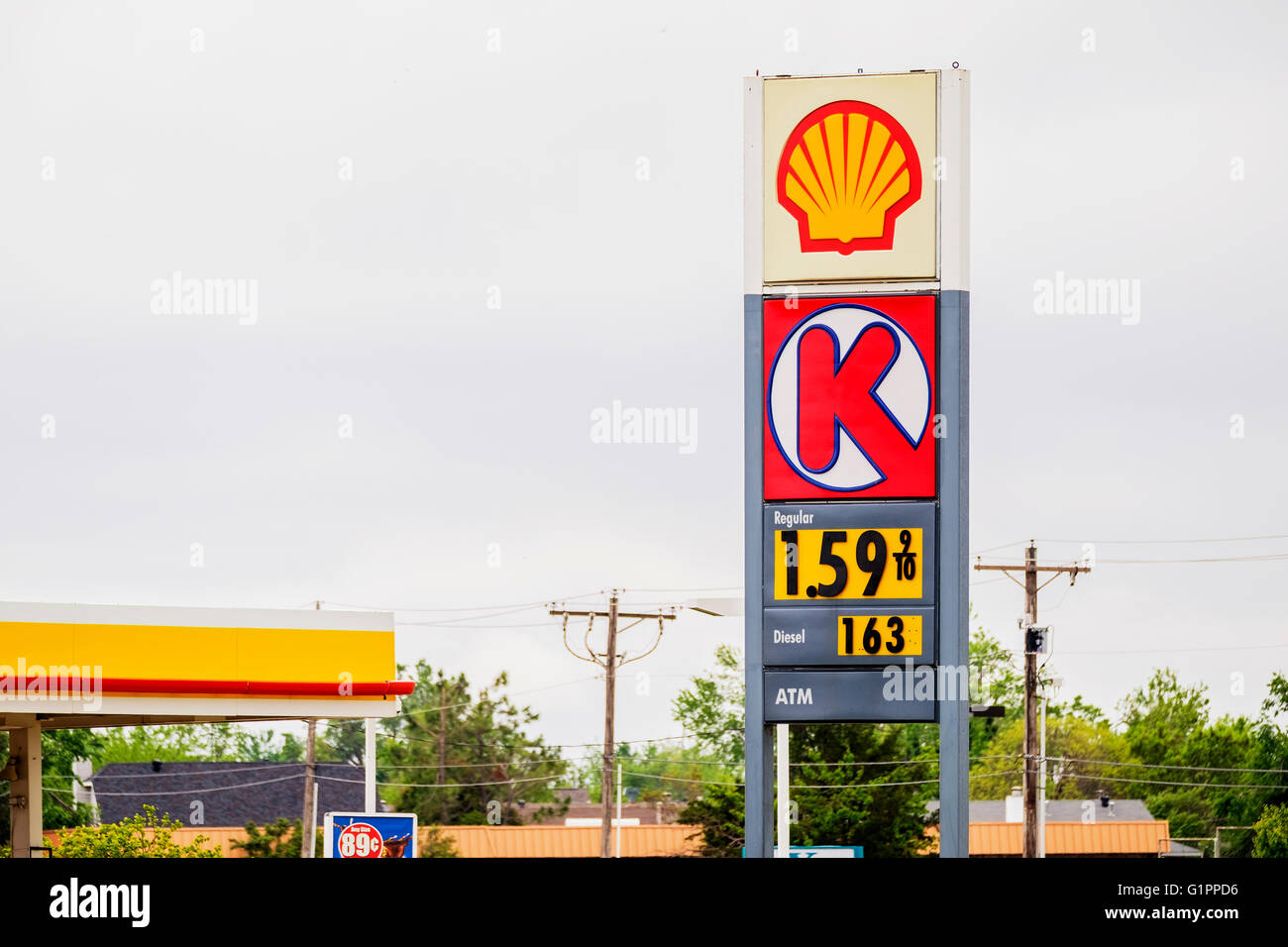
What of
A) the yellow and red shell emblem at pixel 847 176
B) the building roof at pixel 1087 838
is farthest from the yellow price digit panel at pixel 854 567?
the building roof at pixel 1087 838

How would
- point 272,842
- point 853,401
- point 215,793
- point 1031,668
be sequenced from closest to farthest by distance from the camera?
point 853,401 < point 1031,668 < point 272,842 < point 215,793

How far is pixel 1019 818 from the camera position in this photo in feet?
192

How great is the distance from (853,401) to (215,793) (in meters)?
52.5

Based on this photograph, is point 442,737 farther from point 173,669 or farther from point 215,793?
point 173,669

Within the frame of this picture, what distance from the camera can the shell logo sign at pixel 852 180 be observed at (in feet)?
55.2

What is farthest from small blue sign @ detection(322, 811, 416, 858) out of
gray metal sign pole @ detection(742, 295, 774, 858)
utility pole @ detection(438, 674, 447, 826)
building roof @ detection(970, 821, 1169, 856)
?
utility pole @ detection(438, 674, 447, 826)

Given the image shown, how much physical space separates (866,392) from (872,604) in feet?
6.64

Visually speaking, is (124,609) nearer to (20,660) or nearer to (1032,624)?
(20,660)

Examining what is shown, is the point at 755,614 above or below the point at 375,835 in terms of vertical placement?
above

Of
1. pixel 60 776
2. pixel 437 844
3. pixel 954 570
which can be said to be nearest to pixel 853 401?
pixel 954 570

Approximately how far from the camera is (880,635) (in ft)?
53.3

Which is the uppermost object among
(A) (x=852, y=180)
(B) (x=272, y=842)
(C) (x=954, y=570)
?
(A) (x=852, y=180)

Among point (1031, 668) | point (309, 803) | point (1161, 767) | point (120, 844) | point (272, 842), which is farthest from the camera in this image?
point (1161, 767)
